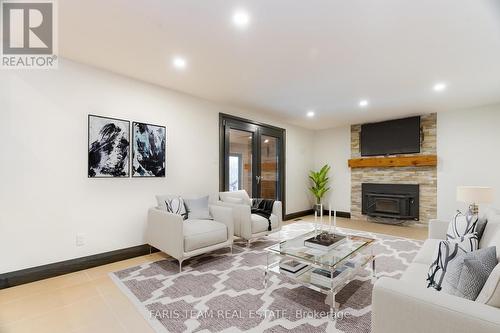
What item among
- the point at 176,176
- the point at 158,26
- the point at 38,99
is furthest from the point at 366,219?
the point at 38,99

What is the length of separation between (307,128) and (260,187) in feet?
8.24

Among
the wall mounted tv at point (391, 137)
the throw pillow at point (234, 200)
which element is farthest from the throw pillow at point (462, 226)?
the wall mounted tv at point (391, 137)

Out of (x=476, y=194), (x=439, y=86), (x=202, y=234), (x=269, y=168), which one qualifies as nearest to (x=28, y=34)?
(x=202, y=234)

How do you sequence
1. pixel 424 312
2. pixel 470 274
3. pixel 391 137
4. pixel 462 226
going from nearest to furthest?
pixel 424 312 → pixel 470 274 → pixel 462 226 → pixel 391 137

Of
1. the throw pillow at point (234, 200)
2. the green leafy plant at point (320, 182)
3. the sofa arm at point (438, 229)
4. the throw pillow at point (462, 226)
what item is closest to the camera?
the throw pillow at point (462, 226)

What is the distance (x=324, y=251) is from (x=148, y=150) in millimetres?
2689

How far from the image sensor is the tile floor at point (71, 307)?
1798 millimetres

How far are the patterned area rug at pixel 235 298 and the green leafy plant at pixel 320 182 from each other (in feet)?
11.1

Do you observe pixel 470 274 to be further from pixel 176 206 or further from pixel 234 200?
pixel 234 200

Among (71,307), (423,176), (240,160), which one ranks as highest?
(240,160)

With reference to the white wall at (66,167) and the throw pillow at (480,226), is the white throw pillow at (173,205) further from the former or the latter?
the throw pillow at (480,226)

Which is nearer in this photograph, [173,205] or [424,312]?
[424,312]

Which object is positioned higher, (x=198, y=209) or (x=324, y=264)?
(x=198, y=209)

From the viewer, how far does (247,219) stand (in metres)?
3.49
